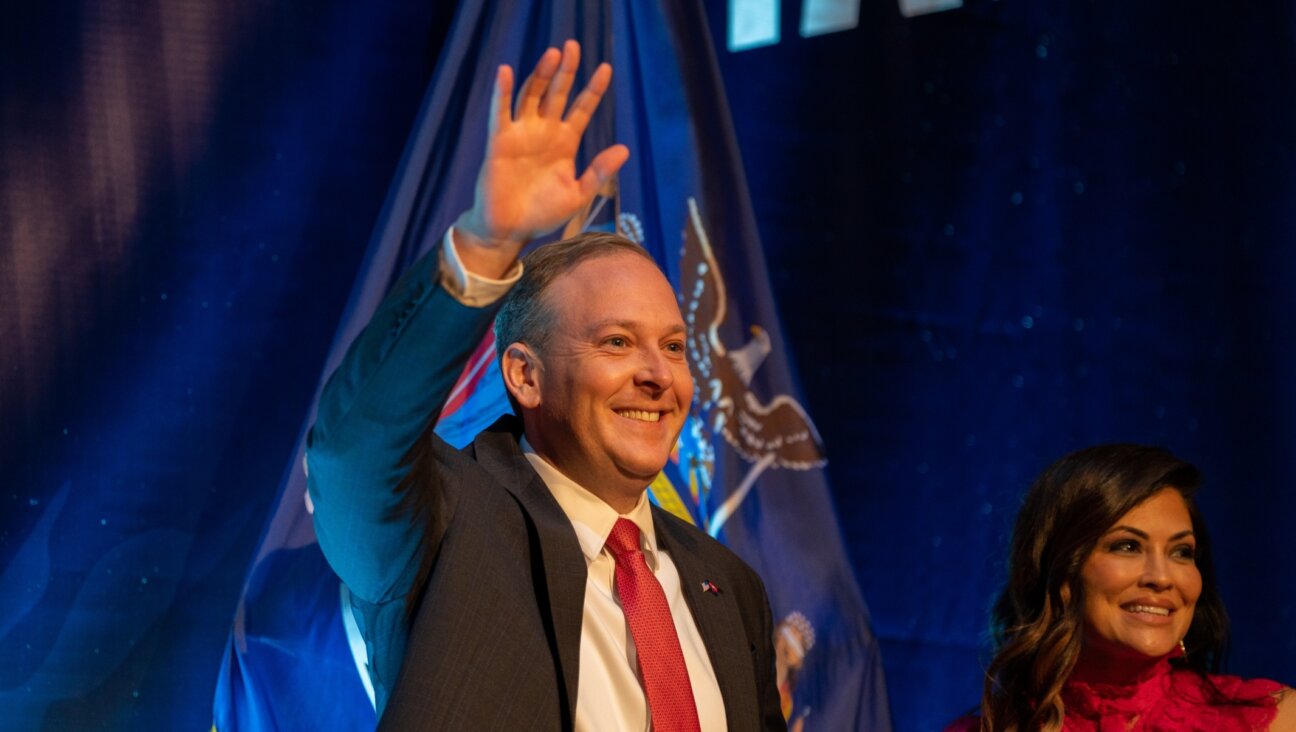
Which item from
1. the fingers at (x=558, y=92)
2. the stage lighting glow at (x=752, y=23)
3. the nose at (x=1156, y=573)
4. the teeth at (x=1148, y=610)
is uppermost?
the stage lighting glow at (x=752, y=23)

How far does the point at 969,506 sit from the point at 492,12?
1.60 m

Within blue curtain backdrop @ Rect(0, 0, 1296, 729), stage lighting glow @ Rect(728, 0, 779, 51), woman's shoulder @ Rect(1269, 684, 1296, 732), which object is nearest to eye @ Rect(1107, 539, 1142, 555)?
woman's shoulder @ Rect(1269, 684, 1296, 732)

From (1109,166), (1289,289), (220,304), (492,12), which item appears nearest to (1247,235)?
(1289,289)

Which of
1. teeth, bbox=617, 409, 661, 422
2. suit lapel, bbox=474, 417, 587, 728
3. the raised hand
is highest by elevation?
the raised hand

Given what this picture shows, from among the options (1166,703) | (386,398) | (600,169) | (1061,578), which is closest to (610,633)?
(386,398)

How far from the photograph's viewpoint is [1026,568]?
2.64 m

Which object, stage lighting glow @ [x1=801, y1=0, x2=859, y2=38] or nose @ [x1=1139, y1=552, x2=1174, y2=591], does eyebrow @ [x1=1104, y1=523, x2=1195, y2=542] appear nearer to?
nose @ [x1=1139, y1=552, x2=1174, y2=591]

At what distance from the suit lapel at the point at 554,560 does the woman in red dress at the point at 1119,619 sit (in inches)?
38.5

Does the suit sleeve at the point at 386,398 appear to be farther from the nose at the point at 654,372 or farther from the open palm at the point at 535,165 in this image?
the nose at the point at 654,372

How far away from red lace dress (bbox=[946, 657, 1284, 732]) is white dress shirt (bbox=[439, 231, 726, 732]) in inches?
29.9

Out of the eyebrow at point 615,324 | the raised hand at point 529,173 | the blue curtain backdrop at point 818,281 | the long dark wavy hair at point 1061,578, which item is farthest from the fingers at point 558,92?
the long dark wavy hair at point 1061,578

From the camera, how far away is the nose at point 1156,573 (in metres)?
2.47

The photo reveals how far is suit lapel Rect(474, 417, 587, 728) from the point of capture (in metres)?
1.88

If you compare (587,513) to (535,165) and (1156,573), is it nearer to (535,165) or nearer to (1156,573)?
(535,165)
